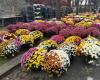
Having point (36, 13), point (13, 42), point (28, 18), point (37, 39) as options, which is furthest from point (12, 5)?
point (13, 42)

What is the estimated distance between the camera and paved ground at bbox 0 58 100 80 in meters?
7.44

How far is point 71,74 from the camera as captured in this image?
7.75 metres

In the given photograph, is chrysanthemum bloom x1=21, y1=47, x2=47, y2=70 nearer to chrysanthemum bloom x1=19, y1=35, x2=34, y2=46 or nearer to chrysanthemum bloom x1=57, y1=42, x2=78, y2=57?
chrysanthemum bloom x1=57, y1=42, x2=78, y2=57

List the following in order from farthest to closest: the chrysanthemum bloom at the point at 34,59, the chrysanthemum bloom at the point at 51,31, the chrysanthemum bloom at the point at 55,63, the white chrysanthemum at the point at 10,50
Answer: the chrysanthemum bloom at the point at 51,31
the white chrysanthemum at the point at 10,50
the chrysanthemum bloom at the point at 34,59
the chrysanthemum bloom at the point at 55,63

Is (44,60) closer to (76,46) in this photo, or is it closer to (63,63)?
(63,63)

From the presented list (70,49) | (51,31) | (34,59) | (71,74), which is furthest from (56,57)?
(51,31)

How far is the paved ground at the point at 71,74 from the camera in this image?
744 cm

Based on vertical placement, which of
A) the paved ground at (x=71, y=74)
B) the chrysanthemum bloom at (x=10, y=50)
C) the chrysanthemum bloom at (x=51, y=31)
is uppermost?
the chrysanthemum bloom at (x=10, y=50)

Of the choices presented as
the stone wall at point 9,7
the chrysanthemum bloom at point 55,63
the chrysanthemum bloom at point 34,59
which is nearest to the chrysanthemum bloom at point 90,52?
the chrysanthemum bloom at point 55,63

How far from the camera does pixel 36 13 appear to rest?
26.7 m

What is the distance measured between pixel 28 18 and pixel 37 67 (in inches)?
642

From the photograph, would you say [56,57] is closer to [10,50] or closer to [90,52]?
[90,52]

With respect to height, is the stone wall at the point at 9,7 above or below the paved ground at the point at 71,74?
above

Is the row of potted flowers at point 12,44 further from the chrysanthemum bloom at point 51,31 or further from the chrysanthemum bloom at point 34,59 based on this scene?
the chrysanthemum bloom at point 51,31
